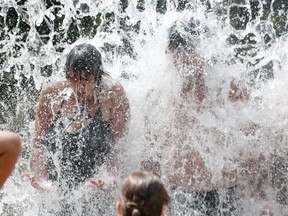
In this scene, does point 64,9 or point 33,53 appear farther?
point 64,9

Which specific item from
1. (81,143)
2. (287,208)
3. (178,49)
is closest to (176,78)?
(178,49)

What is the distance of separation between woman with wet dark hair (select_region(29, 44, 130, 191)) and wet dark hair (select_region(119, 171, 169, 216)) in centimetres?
128

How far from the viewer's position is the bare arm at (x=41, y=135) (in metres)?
3.92

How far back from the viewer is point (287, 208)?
3.84 m

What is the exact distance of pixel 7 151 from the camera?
8.05ft

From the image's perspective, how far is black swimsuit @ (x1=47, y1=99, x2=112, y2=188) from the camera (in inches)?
151

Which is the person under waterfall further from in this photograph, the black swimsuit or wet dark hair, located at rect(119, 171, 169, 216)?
wet dark hair, located at rect(119, 171, 169, 216)

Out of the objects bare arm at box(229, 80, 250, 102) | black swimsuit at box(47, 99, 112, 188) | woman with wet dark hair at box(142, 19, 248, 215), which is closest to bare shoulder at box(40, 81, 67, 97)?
black swimsuit at box(47, 99, 112, 188)

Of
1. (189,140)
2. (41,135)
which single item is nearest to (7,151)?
(41,135)

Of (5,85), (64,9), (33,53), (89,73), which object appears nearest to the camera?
(89,73)

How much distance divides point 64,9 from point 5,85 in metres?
2.41

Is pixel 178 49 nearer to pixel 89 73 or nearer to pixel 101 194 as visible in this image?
pixel 89 73

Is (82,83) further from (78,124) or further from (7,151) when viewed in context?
(7,151)

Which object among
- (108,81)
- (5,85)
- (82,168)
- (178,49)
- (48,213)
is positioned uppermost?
(178,49)
